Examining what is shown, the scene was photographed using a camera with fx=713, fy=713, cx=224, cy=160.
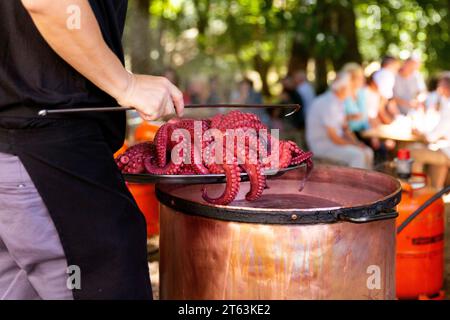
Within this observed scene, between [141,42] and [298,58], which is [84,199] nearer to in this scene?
[141,42]

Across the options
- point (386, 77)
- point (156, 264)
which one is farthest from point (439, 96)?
point (156, 264)

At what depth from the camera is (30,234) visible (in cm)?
225

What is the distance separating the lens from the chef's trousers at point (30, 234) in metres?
2.24

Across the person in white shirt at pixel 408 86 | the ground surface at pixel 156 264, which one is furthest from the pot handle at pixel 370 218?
the person in white shirt at pixel 408 86

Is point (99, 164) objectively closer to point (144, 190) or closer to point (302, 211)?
point (302, 211)

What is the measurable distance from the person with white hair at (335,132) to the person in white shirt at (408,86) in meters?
2.83

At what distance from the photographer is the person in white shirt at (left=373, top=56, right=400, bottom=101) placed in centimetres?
1025

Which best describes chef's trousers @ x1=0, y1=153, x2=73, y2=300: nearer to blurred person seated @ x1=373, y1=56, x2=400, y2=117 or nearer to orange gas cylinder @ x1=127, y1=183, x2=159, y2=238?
orange gas cylinder @ x1=127, y1=183, x2=159, y2=238

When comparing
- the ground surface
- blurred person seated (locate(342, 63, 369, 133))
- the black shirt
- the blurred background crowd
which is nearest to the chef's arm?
the black shirt

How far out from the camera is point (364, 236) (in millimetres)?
2678

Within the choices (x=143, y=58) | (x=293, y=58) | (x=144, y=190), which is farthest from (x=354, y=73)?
(x=293, y=58)

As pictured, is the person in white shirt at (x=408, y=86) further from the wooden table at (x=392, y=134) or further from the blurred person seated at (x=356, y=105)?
the wooden table at (x=392, y=134)

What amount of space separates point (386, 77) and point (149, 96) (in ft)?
28.2

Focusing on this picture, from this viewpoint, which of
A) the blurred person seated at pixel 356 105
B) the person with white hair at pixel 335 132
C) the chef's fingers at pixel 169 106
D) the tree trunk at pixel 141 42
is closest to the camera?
the chef's fingers at pixel 169 106
